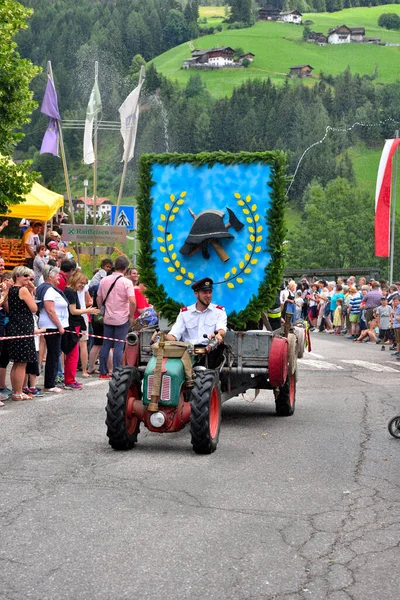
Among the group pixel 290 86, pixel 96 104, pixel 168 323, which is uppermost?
pixel 290 86

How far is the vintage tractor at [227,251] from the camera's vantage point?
1267 centimetres

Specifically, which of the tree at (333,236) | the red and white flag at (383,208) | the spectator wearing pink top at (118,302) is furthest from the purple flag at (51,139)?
the tree at (333,236)

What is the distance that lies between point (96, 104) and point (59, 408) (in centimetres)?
2078

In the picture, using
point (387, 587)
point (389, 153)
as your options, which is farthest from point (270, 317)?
point (389, 153)

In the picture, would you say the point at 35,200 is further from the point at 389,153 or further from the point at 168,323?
the point at 389,153

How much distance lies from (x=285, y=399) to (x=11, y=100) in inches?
416

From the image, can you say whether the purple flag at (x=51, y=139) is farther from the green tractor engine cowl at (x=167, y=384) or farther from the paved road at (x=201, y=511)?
the green tractor engine cowl at (x=167, y=384)

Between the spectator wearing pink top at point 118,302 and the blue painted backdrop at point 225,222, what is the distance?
2985mm

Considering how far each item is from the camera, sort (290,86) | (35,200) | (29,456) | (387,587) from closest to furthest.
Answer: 1. (387,587)
2. (29,456)
3. (35,200)
4. (290,86)

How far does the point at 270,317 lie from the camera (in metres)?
13.7

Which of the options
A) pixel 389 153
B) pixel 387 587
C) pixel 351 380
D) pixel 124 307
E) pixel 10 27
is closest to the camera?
pixel 387 587

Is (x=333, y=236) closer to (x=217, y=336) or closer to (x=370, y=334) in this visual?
(x=370, y=334)

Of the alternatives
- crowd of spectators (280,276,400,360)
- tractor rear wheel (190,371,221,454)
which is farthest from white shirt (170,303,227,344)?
crowd of spectators (280,276,400,360)

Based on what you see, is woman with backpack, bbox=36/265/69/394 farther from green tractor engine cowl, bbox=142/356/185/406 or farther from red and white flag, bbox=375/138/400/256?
red and white flag, bbox=375/138/400/256
